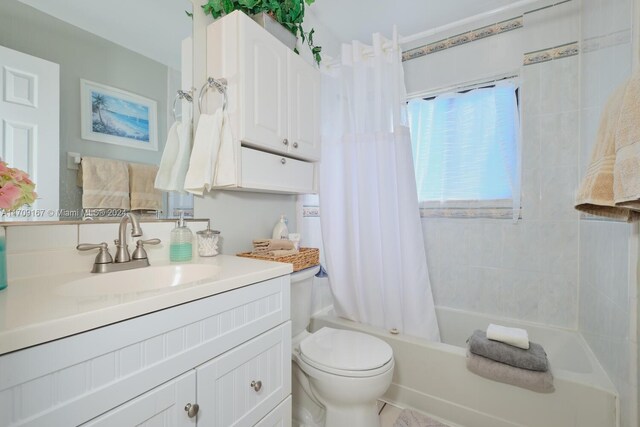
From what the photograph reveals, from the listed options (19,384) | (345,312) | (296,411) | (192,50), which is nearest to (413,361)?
(345,312)

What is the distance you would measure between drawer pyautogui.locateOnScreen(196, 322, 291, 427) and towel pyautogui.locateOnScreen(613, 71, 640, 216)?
107 centimetres

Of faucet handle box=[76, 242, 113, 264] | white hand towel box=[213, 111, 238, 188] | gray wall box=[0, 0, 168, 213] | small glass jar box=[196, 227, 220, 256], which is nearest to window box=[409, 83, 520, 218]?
white hand towel box=[213, 111, 238, 188]

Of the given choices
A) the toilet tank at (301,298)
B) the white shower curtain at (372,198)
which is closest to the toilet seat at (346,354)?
the toilet tank at (301,298)

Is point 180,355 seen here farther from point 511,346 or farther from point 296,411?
point 511,346

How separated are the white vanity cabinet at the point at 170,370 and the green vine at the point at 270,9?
4.16 feet

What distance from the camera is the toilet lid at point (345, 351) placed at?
116cm

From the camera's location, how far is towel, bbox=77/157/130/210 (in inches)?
38.1

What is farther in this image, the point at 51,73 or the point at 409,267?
the point at 409,267

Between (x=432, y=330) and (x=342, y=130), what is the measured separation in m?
1.30

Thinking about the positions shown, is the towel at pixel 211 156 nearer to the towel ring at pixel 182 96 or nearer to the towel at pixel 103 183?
the towel ring at pixel 182 96

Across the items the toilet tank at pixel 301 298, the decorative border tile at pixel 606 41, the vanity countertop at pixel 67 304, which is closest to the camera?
the vanity countertop at pixel 67 304

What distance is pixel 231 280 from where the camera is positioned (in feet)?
2.64

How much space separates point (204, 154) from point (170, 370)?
86 centimetres

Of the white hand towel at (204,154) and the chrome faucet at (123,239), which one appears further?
the white hand towel at (204,154)
